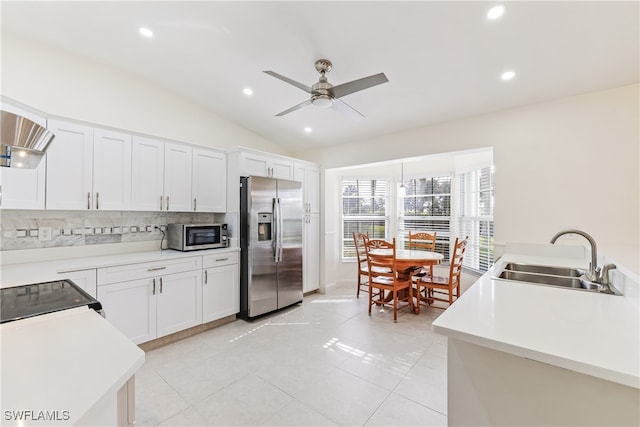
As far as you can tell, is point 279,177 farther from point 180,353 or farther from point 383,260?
point 180,353

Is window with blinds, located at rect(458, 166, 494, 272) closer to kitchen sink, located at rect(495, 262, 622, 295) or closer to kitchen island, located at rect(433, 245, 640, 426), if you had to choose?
kitchen sink, located at rect(495, 262, 622, 295)

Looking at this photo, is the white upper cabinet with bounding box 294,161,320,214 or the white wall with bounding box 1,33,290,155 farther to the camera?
the white upper cabinet with bounding box 294,161,320,214

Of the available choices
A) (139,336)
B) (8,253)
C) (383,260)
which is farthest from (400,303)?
(8,253)

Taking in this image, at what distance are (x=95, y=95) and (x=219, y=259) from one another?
222cm

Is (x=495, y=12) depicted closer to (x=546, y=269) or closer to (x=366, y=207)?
(x=546, y=269)

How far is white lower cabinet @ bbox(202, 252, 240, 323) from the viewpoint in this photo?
124 inches

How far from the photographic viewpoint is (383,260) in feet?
11.7

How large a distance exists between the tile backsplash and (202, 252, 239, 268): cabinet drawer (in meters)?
0.74

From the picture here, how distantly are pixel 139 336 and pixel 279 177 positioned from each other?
2546 millimetres

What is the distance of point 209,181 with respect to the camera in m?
3.51

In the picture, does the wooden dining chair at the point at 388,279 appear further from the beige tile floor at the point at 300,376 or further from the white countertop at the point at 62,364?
the white countertop at the point at 62,364

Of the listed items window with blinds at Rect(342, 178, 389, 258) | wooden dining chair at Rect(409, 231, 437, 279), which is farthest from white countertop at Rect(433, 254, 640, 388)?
window with blinds at Rect(342, 178, 389, 258)

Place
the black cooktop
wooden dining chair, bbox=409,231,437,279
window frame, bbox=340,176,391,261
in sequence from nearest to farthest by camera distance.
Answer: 1. the black cooktop
2. wooden dining chair, bbox=409,231,437,279
3. window frame, bbox=340,176,391,261

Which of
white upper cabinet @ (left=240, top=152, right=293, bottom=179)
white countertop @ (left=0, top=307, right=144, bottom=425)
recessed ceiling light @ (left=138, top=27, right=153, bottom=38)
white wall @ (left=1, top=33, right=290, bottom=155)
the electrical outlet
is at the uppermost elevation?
recessed ceiling light @ (left=138, top=27, right=153, bottom=38)
